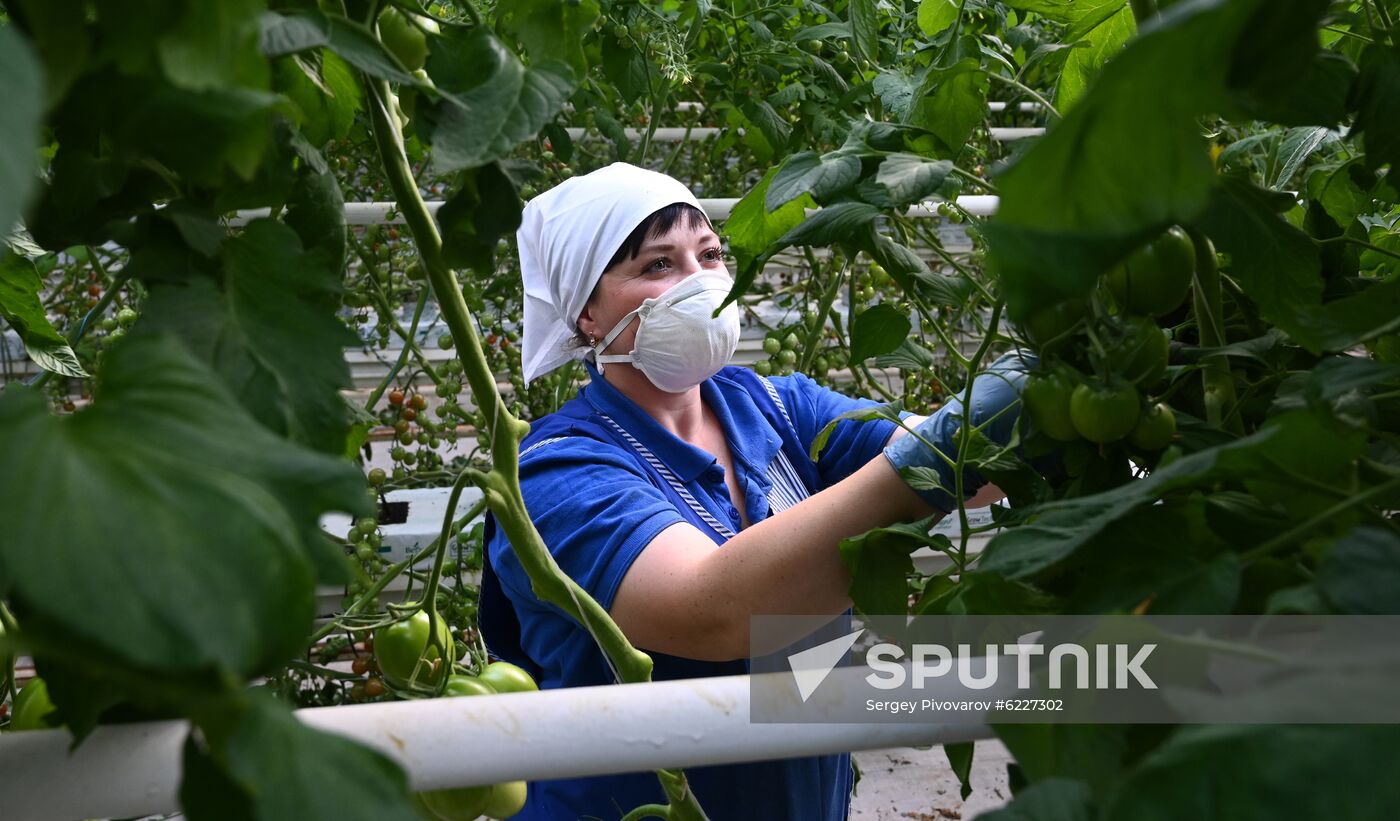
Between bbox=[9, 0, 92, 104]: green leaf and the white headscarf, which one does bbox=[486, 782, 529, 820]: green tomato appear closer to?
bbox=[9, 0, 92, 104]: green leaf

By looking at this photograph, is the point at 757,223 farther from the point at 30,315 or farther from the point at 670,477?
the point at 670,477

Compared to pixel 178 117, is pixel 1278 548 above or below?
below

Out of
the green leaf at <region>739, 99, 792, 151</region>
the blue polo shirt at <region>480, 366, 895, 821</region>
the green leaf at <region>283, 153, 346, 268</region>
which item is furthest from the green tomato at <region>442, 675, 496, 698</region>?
the green leaf at <region>739, 99, 792, 151</region>

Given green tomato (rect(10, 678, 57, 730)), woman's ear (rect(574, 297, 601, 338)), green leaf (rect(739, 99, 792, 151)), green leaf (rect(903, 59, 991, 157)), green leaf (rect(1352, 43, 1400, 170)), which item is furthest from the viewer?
green leaf (rect(739, 99, 792, 151))

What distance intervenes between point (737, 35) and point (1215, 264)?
150 centimetres

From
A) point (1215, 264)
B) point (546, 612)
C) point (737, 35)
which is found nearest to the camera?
point (1215, 264)

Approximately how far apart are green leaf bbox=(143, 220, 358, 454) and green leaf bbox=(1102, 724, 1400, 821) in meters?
0.27

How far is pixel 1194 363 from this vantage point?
1.94ft

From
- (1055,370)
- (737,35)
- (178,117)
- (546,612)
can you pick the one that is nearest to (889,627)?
(1055,370)

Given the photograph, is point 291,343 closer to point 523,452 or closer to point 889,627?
point 889,627

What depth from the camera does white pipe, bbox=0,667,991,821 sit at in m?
0.42

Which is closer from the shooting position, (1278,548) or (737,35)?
(1278,548)

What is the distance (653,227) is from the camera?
139 centimetres

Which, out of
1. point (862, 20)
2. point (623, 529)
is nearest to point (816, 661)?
point (623, 529)
